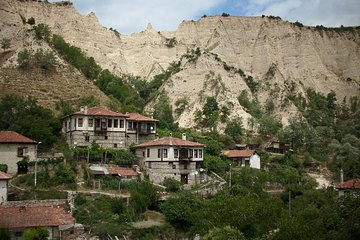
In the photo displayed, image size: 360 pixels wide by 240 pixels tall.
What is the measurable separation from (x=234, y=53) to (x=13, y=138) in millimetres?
63129

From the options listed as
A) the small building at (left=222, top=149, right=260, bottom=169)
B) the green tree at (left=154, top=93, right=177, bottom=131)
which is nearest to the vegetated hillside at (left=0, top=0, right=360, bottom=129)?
the green tree at (left=154, top=93, right=177, bottom=131)

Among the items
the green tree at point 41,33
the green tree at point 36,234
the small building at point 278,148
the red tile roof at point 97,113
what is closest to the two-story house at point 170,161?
the red tile roof at point 97,113

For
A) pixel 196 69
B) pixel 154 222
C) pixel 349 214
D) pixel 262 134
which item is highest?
pixel 196 69

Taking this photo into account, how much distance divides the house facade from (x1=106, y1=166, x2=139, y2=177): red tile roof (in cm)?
503

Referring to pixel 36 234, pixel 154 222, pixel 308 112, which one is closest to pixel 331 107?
pixel 308 112

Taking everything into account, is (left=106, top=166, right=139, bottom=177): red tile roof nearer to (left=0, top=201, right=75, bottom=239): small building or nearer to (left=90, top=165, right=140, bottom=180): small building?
(left=90, top=165, right=140, bottom=180): small building

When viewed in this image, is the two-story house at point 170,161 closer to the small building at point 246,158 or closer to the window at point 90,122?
the window at point 90,122

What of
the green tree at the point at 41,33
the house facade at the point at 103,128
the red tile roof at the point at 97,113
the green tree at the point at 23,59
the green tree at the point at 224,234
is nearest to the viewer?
the green tree at the point at 224,234

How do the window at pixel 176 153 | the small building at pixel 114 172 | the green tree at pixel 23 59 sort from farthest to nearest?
the green tree at pixel 23 59
the window at pixel 176 153
the small building at pixel 114 172

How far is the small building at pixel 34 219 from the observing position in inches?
1262

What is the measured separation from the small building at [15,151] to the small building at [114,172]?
5.02 meters

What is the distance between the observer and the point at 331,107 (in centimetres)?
9212

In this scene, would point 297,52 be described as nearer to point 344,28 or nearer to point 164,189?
point 344,28

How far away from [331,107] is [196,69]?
25086mm
